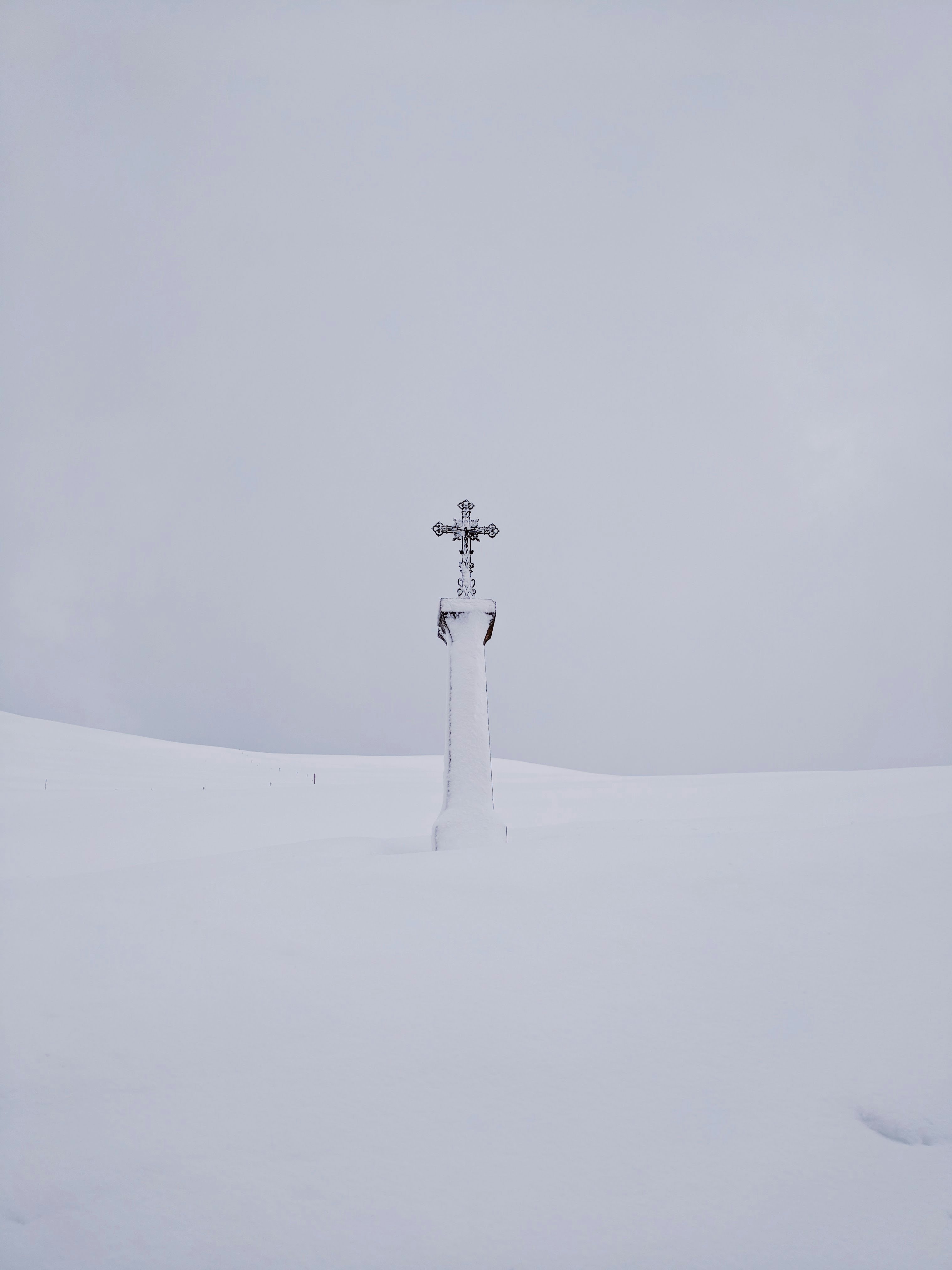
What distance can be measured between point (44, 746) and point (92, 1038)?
59.5ft

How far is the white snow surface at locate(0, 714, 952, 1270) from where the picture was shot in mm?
2230

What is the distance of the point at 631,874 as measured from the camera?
5.04 m

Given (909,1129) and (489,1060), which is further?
(489,1060)

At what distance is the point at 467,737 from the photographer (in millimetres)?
7895

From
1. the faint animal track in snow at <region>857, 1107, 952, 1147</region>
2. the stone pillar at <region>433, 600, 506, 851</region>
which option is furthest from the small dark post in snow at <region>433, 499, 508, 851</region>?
the faint animal track in snow at <region>857, 1107, 952, 1147</region>

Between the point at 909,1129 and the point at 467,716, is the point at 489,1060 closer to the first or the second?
the point at 909,1129

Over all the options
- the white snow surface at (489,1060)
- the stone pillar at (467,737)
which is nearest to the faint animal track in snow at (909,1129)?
the white snow surface at (489,1060)

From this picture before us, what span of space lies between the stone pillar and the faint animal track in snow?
446 centimetres

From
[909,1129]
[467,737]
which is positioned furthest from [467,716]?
[909,1129]

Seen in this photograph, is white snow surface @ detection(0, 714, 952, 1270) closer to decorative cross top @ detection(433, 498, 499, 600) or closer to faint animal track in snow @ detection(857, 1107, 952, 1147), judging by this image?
faint animal track in snow @ detection(857, 1107, 952, 1147)

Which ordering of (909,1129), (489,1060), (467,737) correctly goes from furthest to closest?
(467,737) < (489,1060) < (909,1129)

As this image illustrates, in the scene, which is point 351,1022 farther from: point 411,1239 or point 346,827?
point 346,827

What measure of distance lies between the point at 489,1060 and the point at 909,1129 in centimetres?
169

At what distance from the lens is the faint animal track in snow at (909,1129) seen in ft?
8.72
